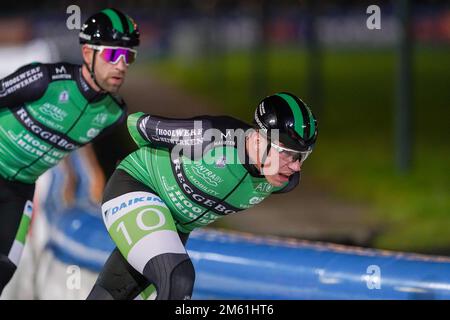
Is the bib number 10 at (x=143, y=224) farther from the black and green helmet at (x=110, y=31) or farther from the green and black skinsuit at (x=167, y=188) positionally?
the black and green helmet at (x=110, y=31)

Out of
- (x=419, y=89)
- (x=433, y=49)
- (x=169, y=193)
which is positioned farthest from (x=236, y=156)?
(x=433, y=49)

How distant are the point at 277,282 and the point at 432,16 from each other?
35.8m

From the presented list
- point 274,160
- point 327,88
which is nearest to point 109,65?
point 274,160

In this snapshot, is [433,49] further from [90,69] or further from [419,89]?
[90,69]

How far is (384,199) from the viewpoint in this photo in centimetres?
1197

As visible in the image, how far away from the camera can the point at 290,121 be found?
4.56 m

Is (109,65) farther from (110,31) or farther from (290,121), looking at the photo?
(290,121)

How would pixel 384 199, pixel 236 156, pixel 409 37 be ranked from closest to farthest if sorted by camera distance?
1. pixel 236 156
2. pixel 384 199
3. pixel 409 37

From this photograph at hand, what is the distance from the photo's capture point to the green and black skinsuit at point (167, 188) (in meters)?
4.82

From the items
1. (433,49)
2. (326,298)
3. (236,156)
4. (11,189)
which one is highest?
(236,156)

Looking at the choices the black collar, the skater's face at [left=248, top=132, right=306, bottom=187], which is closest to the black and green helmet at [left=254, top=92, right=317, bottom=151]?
the skater's face at [left=248, top=132, right=306, bottom=187]

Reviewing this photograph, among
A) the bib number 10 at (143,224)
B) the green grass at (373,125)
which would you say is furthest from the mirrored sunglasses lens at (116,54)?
the green grass at (373,125)

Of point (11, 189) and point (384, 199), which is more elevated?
point (11, 189)

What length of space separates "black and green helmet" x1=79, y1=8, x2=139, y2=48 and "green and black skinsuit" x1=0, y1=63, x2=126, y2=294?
331 millimetres
